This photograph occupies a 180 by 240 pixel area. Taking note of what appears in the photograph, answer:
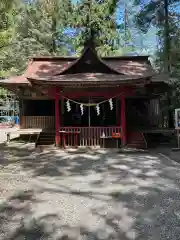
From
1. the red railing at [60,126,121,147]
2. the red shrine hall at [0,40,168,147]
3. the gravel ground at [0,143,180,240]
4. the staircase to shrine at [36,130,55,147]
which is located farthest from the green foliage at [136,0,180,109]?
the gravel ground at [0,143,180,240]

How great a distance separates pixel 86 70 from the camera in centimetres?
1673

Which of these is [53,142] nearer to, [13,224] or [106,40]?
[13,224]

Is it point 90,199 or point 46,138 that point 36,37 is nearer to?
point 46,138

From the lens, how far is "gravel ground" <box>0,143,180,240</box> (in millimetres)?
5209

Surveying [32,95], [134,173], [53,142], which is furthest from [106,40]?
[134,173]

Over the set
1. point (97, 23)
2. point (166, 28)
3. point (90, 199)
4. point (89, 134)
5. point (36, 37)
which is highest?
point (36, 37)

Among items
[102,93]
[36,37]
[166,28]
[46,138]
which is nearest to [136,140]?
[102,93]

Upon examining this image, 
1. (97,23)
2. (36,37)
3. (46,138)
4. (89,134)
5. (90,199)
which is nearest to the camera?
(90,199)

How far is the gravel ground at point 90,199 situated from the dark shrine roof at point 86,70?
439 centimetres

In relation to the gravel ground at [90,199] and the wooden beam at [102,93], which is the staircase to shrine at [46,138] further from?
the gravel ground at [90,199]

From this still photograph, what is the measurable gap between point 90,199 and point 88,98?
368 inches

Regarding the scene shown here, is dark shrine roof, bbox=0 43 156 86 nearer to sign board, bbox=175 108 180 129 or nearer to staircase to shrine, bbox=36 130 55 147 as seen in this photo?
sign board, bbox=175 108 180 129

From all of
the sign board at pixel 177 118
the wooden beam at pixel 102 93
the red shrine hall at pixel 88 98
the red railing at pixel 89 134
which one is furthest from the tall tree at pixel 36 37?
the sign board at pixel 177 118

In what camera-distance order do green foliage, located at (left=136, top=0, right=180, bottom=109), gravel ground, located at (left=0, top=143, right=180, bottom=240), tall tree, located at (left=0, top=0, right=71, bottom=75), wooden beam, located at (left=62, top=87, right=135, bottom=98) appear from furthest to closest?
tall tree, located at (left=0, top=0, right=71, bottom=75) → green foliage, located at (left=136, top=0, right=180, bottom=109) → wooden beam, located at (left=62, top=87, right=135, bottom=98) → gravel ground, located at (left=0, top=143, right=180, bottom=240)
